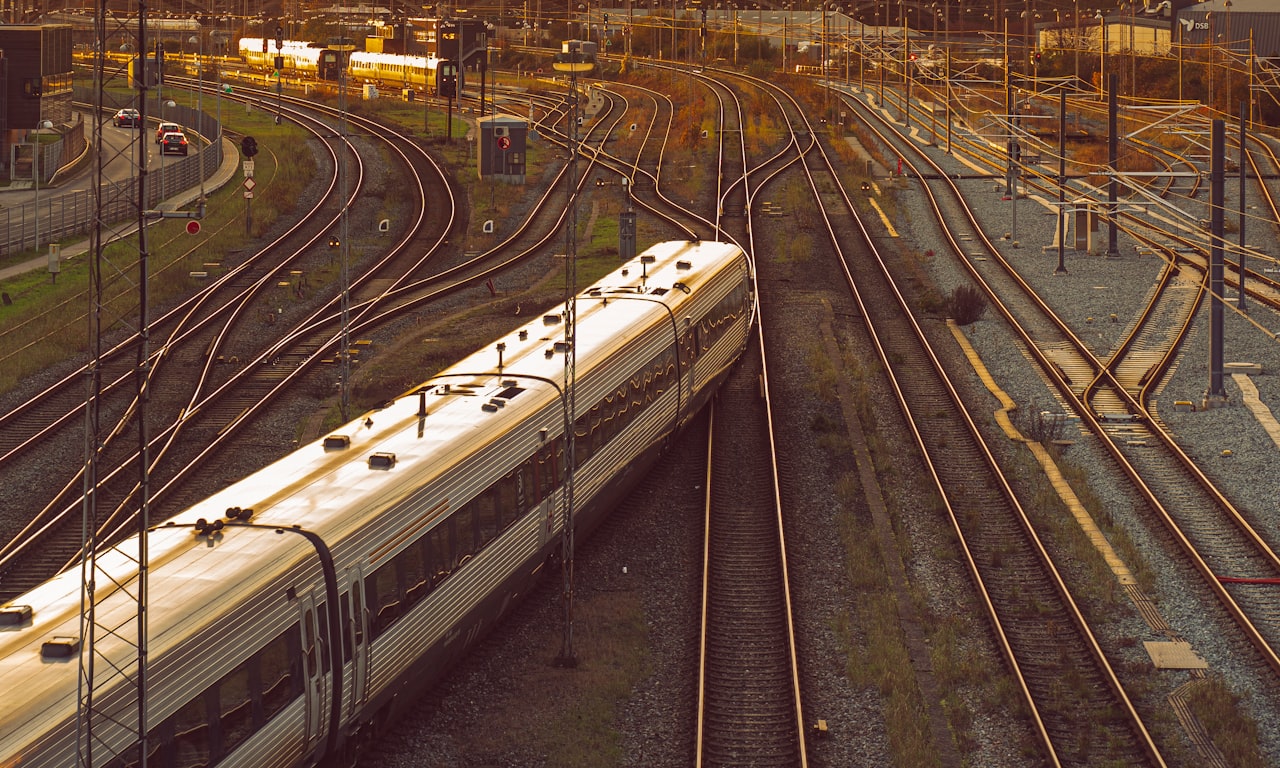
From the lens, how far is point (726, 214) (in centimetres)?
5141

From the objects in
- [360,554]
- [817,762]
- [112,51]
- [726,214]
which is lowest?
[817,762]

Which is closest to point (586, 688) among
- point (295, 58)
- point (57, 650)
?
point (57, 650)

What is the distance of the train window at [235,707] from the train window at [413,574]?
283 cm

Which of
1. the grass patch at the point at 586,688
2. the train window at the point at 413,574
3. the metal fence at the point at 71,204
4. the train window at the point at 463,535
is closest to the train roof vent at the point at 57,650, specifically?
the train window at the point at 413,574

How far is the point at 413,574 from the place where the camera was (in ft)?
49.8

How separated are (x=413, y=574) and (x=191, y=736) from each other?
3.89 meters

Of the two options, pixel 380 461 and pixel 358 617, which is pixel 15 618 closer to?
pixel 358 617

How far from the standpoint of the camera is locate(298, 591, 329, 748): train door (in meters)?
13.1

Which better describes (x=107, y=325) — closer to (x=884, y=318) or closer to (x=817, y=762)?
(x=884, y=318)

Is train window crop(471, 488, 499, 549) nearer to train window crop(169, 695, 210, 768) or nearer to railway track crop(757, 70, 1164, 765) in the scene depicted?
train window crop(169, 695, 210, 768)

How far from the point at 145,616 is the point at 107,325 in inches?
1026

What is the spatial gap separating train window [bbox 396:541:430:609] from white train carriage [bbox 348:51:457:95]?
76554 millimetres

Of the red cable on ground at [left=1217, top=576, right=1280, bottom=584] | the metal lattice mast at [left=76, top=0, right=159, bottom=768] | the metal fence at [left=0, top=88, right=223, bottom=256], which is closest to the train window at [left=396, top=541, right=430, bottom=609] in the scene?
the metal lattice mast at [left=76, top=0, right=159, bottom=768]

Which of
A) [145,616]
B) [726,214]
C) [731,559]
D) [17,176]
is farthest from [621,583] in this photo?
[17,176]
